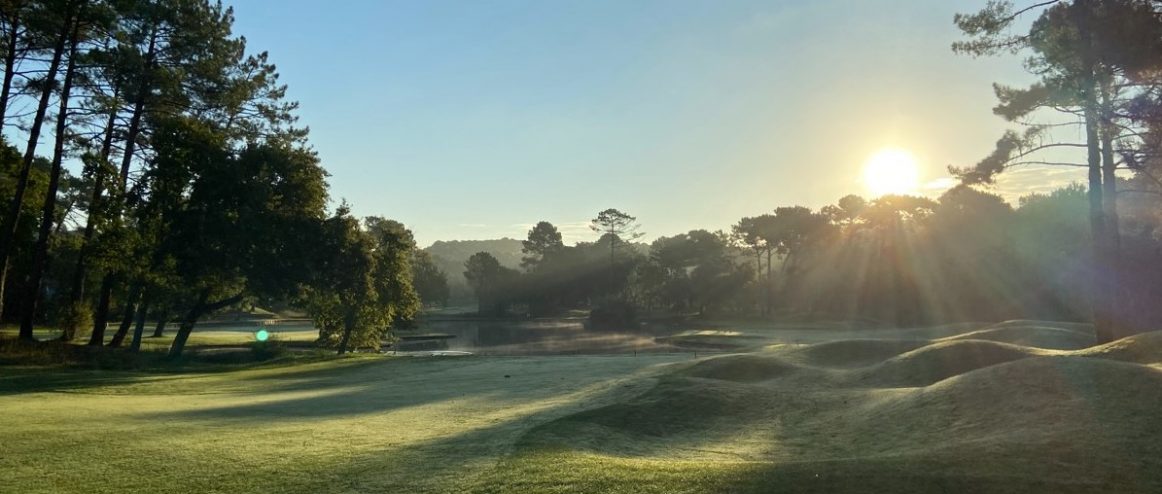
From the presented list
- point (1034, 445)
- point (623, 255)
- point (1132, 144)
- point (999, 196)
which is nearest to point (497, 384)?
point (1034, 445)

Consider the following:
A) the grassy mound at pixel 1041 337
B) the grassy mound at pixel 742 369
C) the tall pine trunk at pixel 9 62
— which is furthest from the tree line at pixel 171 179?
the grassy mound at pixel 1041 337

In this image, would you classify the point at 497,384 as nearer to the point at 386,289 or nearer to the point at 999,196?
the point at 386,289

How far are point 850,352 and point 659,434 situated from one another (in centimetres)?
1480

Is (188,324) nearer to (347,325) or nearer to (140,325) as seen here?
(140,325)

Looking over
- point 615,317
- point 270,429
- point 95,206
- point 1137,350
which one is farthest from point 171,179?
point 615,317

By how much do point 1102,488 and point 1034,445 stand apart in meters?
1.21

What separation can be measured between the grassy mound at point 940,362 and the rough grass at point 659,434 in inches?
2.6

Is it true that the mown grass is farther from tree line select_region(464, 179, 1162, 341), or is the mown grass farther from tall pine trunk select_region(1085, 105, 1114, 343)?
tree line select_region(464, 179, 1162, 341)

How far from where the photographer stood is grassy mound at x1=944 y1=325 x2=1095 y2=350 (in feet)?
92.9

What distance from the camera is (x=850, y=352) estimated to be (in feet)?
79.8

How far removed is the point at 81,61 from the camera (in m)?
28.4

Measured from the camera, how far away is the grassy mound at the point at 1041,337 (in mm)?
28312

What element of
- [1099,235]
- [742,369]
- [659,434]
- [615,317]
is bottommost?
[615,317]

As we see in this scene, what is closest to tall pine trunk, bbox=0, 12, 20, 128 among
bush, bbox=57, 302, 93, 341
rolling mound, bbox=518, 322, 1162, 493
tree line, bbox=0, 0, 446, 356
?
tree line, bbox=0, 0, 446, 356
